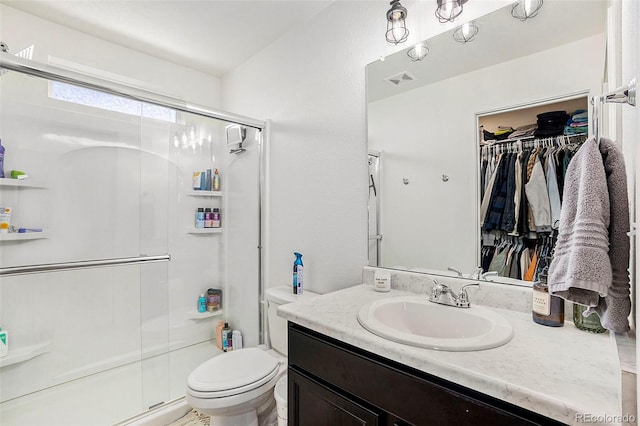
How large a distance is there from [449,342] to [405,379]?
0.48 feet

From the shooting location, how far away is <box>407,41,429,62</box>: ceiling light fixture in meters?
1.37

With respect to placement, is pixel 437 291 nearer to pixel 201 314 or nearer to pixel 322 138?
pixel 322 138

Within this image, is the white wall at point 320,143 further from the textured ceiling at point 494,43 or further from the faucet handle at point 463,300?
the faucet handle at point 463,300

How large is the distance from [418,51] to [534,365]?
1.27 metres

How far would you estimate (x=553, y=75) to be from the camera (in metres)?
1.06

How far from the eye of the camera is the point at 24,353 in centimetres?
179

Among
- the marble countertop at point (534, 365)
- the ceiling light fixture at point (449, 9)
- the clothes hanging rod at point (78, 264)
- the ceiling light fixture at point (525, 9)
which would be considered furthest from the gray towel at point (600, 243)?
the clothes hanging rod at point (78, 264)

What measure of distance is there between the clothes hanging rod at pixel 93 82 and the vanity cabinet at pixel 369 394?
1.37 m

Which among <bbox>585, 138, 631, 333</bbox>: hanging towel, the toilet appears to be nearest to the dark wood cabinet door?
the toilet

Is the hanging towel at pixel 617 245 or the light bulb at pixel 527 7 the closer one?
the hanging towel at pixel 617 245

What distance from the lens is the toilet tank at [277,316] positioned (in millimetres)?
1727

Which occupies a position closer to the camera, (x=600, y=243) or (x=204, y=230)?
(x=600, y=243)

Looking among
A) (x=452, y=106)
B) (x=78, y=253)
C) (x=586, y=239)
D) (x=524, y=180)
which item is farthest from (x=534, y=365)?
(x=78, y=253)

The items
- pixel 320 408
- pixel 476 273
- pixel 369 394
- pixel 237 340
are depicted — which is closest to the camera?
pixel 369 394
